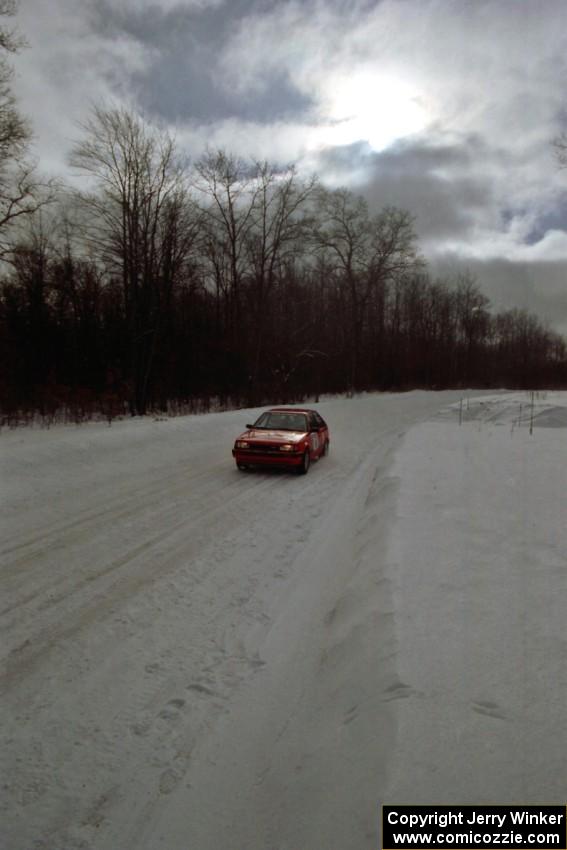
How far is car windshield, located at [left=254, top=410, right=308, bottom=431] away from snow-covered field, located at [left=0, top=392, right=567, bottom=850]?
4.19 m

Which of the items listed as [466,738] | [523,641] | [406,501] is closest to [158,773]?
[466,738]

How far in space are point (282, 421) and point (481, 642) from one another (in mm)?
9053

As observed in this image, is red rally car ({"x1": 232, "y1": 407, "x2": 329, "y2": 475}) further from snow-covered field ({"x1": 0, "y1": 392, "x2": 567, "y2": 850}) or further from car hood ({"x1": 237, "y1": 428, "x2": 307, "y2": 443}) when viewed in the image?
snow-covered field ({"x1": 0, "y1": 392, "x2": 567, "y2": 850})

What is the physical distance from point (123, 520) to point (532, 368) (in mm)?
78689

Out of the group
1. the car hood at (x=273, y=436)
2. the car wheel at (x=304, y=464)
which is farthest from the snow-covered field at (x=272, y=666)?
the car hood at (x=273, y=436)

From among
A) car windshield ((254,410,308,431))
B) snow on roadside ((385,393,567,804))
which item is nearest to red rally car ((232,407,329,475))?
car windshield ((254,410,308,431))

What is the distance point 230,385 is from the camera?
31047 mm

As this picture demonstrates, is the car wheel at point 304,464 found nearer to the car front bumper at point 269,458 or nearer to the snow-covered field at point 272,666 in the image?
the car front bumper at point 269,458

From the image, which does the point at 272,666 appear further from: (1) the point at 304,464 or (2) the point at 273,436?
(2) the point at 273,436

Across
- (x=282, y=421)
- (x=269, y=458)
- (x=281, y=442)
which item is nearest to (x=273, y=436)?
(x=281, y=442)

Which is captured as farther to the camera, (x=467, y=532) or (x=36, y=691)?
(x=467, y=532)

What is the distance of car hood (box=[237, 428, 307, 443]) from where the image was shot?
35.3 ft

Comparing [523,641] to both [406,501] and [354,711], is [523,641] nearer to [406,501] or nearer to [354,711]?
[354,711]

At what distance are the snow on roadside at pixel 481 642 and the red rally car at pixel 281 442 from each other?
288 cm
